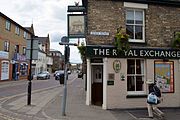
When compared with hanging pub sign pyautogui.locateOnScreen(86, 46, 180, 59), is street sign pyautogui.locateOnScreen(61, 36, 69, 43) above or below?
above

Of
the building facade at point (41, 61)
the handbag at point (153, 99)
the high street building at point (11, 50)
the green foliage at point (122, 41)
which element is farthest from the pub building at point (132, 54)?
the building facade at point (41, 61)

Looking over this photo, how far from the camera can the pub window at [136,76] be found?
47.8 ft

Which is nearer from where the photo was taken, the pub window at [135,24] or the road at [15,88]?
the pub window at [135,24]

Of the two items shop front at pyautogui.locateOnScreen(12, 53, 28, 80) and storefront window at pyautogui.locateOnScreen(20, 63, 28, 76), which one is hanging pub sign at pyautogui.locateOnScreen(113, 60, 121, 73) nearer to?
shop front at pyautogui.locateOnScreen(12, 53, 28, 80)

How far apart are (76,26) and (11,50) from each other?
3171cm

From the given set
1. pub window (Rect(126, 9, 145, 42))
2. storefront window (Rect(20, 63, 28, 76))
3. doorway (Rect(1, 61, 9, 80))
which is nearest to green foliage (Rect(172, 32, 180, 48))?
pub window (Rect(126, 9, 145, 42))

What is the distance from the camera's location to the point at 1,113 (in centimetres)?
1202

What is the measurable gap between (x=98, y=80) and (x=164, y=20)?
15.5 ft

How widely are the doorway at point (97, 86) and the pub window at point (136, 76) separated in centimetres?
148

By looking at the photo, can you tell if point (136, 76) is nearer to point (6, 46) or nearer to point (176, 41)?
point (176, 41)

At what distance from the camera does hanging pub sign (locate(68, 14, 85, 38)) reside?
1311 cm

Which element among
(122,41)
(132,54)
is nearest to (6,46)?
(132,54)

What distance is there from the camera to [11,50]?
43.2 metres

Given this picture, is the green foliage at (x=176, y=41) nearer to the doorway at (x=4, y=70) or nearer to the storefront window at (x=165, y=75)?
the storefront window at (x=165, y=75)
